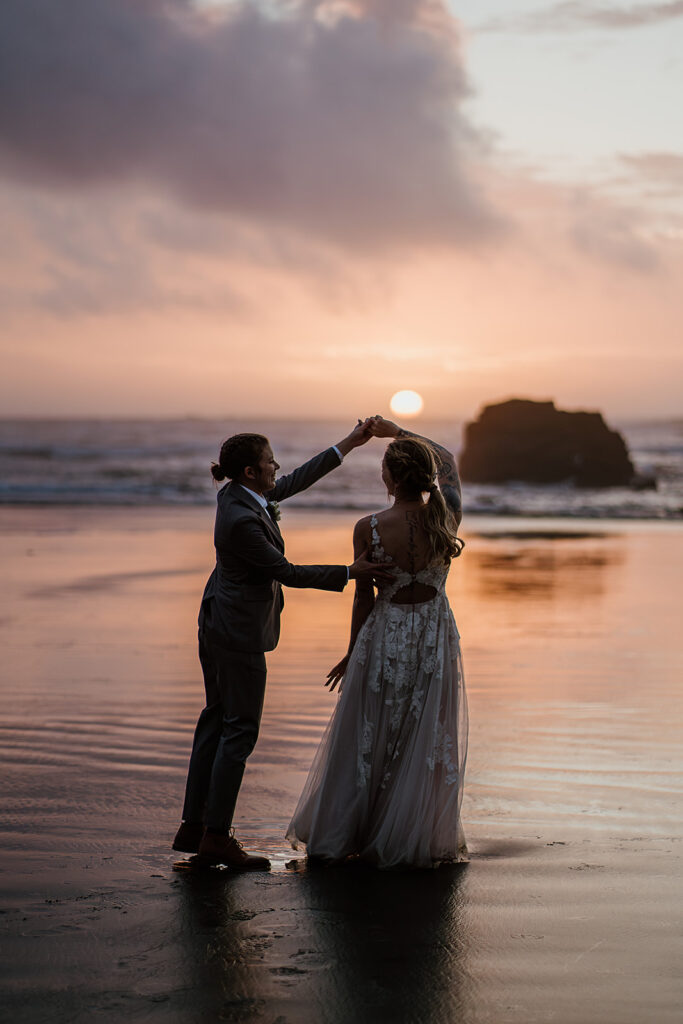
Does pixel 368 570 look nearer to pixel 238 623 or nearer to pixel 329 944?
pixel 238 623

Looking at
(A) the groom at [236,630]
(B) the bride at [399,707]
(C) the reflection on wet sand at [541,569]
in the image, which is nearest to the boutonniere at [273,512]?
(A) the groom at [236,630]

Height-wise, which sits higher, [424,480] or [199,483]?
[199,483]

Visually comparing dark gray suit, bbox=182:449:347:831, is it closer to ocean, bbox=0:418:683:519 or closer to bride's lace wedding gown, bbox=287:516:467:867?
bride's lace wedding gown, bbox=287:516:467:867

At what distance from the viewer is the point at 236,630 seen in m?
4.23

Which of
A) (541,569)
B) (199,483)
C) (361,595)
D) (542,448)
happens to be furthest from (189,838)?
(542,448)

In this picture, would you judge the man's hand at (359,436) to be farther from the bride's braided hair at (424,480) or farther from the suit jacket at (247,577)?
the suit jacket at (247,577)

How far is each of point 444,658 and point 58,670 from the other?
4.47m

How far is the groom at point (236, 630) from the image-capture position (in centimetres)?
422

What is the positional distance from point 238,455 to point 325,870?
172cm

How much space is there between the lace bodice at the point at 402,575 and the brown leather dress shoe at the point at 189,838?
48.2 inches

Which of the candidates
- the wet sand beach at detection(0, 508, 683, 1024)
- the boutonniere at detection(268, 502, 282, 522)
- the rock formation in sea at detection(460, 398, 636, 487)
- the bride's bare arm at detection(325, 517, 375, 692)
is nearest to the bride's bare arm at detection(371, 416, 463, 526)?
the bride's bare arm at detection(325, 517, 375, 692)

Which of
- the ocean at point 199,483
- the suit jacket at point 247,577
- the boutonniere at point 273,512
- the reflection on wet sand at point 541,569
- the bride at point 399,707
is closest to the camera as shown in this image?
the suit jacket at point 247,577

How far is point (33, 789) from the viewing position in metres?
5.20

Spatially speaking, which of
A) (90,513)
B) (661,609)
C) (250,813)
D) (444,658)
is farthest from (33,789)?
(90,513)
